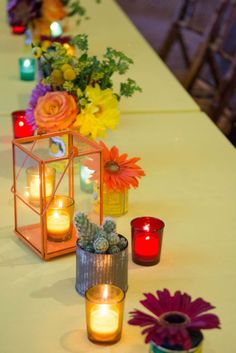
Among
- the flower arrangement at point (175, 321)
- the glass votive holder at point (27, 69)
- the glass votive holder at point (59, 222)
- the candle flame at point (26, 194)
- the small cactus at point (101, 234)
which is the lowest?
the glass votive holder at point (27, 69)

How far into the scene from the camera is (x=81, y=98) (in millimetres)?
1837

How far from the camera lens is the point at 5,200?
1.80 metres

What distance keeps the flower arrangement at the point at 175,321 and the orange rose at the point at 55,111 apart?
0.70 meters

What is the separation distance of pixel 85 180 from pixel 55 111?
0.56ft

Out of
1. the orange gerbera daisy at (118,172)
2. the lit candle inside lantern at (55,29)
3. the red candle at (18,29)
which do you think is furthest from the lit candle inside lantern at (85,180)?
the red candle at (18,29)

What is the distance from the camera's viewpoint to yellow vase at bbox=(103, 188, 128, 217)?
170 centimetres

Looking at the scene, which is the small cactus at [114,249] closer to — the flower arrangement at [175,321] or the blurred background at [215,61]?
the flower arrangement at [175,321]

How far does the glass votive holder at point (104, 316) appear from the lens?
1.27 m

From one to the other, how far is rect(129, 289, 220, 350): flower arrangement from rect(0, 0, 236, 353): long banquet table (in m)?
0.12

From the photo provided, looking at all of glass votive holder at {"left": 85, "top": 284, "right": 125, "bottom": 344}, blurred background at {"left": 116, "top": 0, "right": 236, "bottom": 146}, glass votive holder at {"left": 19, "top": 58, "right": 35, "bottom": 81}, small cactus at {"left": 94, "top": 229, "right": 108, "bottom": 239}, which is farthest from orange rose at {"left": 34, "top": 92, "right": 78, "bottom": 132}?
blurred background at {"left": 116, "top": 0, "right": 236, "bottom": 146}

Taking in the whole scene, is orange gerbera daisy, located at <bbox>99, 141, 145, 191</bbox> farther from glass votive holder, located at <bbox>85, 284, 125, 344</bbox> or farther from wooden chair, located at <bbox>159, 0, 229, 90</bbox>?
wooden chair, located at <bbox>159, 0, 229, 90</bbox>

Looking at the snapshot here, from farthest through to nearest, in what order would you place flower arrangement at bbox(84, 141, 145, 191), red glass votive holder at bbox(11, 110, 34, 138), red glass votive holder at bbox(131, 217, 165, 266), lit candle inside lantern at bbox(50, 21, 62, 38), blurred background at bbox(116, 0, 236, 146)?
blurred background at bbox(116, 0, 236, 146) < lit candle inside lantern at bbox(50, 21, 62, 38) < red glass votive holder at bbox(11, 110, 34, 138) < flower arrangement at bbox(84, 141, 145, 191) < red glass votive holder at bbox(131, 217, 165, 266)

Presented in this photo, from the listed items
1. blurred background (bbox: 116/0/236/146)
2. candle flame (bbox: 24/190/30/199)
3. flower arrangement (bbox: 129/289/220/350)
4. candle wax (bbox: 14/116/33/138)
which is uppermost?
flower arrangement (bbox: 129/289/220/350)

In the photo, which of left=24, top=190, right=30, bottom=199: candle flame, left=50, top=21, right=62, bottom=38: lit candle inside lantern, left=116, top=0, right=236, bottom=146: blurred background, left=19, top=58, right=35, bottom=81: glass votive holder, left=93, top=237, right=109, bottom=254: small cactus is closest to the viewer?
left=93, top=237, right=109, bottom=254: small cactus
